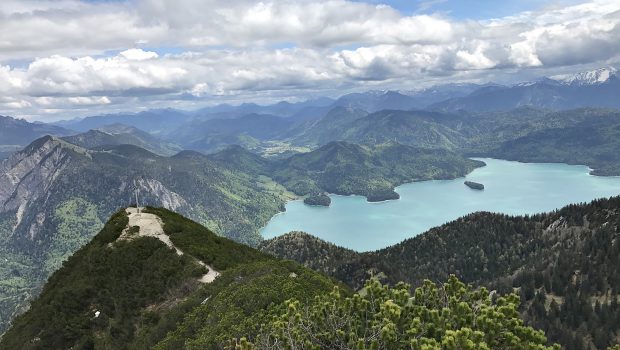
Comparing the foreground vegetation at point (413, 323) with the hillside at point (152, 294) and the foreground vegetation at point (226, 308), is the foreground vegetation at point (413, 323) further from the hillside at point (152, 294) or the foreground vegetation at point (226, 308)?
the hillside at point (152, 294)

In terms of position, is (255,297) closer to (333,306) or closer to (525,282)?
(333,306)

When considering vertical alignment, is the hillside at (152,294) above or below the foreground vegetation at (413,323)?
below

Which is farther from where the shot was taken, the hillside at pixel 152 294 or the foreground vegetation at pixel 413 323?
the hillside at pixel 152 294

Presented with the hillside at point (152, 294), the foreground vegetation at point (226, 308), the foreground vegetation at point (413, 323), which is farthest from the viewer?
the hillside at point (152, 294)

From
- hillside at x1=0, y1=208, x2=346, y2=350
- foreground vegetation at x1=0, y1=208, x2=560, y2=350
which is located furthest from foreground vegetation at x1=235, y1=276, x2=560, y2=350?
hillside at x1=0, y1=208, x2=346, y2=350

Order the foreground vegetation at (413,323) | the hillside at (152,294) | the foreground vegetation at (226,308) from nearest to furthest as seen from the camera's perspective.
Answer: the foreground vegetation at (413,323) → the foreground vegetation at (226,308) → the hillside at (152,294)

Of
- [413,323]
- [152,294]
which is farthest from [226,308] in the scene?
[413,323]

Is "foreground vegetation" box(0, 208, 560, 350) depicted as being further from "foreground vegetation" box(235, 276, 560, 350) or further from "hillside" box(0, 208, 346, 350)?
"hillside" box(0, 208, 346, 350)

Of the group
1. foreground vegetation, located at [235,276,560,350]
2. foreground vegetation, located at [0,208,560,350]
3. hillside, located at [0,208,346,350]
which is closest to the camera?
foreground vegetation, located at [235,276,560,350]

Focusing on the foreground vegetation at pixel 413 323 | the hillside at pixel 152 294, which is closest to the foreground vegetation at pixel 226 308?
the foreground vegetation at pixel 413 323

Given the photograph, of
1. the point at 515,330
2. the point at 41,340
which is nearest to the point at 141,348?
the point at 41,340
